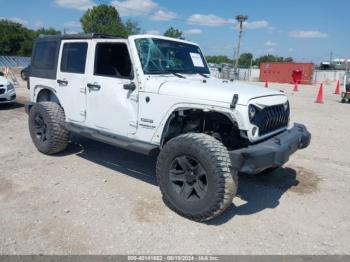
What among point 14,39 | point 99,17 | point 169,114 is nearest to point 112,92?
point 169,114

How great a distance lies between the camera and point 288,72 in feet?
140

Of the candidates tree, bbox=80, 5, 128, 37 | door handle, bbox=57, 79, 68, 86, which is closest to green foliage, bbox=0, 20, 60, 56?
tree, bbox=80, 5, 128, 37

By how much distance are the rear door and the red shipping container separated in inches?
1509

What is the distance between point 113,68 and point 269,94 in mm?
2246

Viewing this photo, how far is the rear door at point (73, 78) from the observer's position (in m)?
5.37

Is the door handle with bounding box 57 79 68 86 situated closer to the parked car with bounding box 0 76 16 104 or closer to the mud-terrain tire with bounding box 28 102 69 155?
the mud-terrain tire with bounding box 28 102 69 155

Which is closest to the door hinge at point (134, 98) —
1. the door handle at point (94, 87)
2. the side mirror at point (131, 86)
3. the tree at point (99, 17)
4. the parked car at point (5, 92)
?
the side mirror at point (131, 86)

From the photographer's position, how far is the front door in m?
4.68

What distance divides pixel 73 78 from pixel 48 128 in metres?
1.00

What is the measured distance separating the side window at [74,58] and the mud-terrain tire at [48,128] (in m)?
0.73

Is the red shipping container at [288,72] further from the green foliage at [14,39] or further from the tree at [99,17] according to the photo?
the green foliage at [14,39]

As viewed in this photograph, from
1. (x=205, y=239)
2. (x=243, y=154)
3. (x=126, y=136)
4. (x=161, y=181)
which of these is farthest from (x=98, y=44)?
(x=205, y=239)

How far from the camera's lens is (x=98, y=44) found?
5.14m

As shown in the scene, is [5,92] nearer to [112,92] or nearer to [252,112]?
[112,92]
